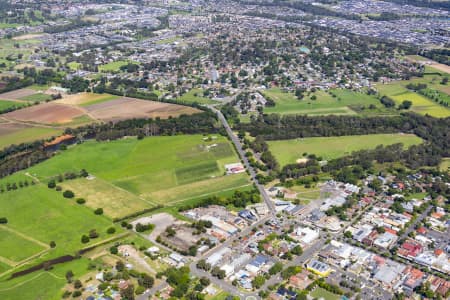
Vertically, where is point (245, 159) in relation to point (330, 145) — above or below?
below

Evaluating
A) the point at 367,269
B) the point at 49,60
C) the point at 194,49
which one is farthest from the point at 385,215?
the point at 49,60

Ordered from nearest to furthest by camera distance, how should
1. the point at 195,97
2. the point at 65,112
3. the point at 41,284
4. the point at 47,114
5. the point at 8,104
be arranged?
the point at 41,284 → the point at 47,114 → the point at 65,112 → the point at 8,104 → the point at 195,97

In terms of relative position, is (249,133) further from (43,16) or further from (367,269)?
(43,16)

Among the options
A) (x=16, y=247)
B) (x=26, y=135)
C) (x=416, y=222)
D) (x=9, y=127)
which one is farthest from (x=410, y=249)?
Result: (x=9, y=127)

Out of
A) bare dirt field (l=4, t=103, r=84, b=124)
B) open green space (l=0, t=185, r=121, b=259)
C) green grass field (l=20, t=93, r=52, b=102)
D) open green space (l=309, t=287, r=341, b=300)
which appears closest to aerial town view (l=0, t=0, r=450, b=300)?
open green space (l=309, t=287, r=341, b=300)

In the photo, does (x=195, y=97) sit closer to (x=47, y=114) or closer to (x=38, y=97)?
(x=47, y=114)

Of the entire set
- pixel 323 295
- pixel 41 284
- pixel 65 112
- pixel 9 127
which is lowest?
pixel 41 284

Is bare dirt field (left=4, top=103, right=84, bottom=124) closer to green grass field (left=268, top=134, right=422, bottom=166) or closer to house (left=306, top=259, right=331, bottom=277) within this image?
green grass field (left=268, top=134, right=422, bottom=166)
